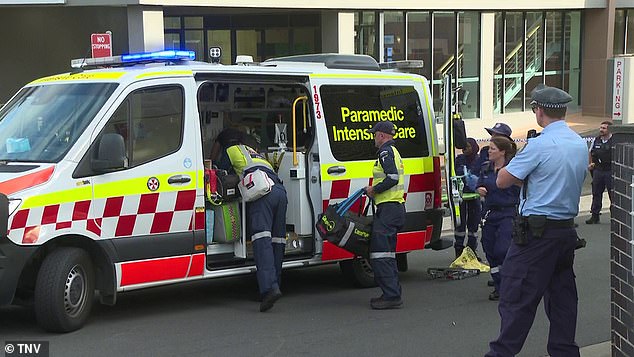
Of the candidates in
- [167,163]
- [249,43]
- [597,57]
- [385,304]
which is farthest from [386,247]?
[597,57]

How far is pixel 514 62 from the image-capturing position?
26234 millimetres

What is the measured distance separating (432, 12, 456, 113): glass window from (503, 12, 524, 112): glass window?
234 centimetres

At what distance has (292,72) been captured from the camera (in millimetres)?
8336

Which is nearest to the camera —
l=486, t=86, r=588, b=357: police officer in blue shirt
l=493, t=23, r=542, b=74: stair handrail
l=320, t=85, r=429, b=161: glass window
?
l=486, t=86, r=588, b=357: police officer in blue shirt

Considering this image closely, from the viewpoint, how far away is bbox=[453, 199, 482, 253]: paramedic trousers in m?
10.1

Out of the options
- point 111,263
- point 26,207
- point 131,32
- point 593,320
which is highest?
point 131,32

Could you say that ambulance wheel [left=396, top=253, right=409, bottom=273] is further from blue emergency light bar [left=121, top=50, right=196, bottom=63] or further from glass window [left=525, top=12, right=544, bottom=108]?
glass window [left=525, top=12, right=544, bottom=108]

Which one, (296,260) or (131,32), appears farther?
(131,32)

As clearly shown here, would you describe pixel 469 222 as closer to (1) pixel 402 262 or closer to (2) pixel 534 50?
(1) pixel 402 262

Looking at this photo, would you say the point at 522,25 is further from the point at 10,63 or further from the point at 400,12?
the point at 10,63

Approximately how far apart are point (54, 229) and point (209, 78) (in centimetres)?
200

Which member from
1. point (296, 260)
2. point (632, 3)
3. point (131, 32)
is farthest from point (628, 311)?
point (632, 3)

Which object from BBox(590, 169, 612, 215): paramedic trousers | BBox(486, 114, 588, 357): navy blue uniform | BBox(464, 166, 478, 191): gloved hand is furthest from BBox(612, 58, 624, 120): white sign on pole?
BBox(486, 114, 588, 357): navy blue uniform

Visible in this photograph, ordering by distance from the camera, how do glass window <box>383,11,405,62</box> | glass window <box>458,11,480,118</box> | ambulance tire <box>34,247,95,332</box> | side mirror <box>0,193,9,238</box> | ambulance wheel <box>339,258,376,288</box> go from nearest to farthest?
side mirror <box>0,193,9,238</box>, ambulance tire <box>34,247,95,332</box>, ambulance wheel <box>339,258,376,288</box>, glass window <box>383,11,405,62</box>, glass window <box>458,11,480,118</box>
